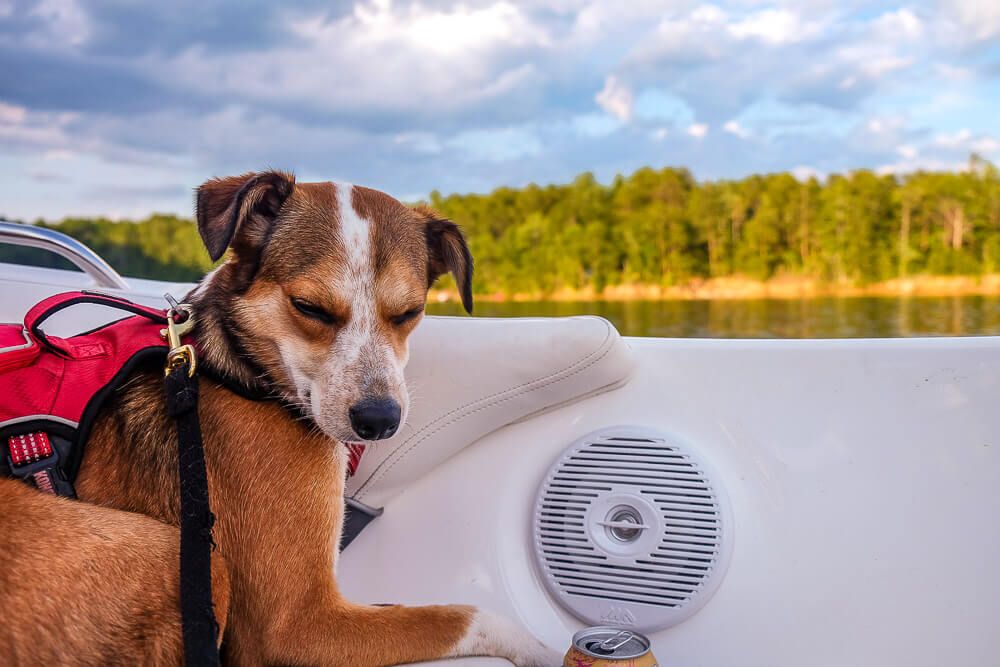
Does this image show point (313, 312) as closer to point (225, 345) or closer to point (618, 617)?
point (225, 345)

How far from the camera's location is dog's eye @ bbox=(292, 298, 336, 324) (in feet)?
5.81

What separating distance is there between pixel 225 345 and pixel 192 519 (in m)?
0.47

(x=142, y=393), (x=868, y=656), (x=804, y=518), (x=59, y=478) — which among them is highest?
(x=142, y=393)

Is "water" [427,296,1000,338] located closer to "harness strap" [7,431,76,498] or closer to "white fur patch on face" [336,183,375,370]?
"white fur patch on face" [336,183,375,370]

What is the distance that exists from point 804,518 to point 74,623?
167 centimetres

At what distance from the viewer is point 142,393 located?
1.72m

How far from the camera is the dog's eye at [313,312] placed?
5.81 ft

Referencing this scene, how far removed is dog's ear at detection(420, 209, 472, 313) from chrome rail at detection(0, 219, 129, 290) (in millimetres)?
1282

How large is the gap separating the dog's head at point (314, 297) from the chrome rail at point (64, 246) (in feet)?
3.42

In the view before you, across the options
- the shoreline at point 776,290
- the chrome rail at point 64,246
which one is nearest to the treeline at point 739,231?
the shoreline at point 776,290

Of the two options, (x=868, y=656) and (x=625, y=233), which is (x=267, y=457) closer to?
(x=868, y=656)

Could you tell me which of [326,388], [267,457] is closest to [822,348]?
[326,388]

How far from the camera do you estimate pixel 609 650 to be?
1581 mm

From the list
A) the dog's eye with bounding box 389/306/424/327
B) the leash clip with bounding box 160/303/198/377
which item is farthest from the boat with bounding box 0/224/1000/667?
the leash clip with bounding box 160/303/198/377
